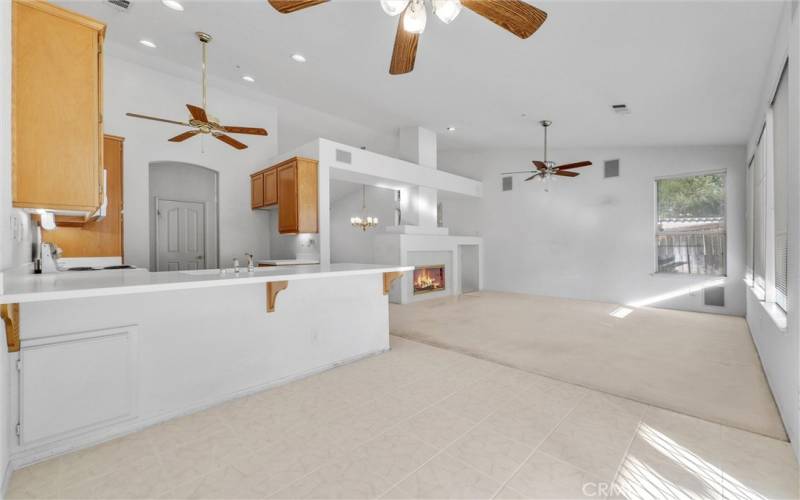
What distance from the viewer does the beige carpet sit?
2.59m

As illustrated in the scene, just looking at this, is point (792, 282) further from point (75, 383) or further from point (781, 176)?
point (75, 383)

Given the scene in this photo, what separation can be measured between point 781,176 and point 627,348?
2.09 m

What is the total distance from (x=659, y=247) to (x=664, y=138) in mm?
1987

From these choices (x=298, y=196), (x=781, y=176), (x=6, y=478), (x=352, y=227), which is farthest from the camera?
(x=352, y=227)

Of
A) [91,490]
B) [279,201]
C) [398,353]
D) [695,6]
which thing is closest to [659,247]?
[695,6]

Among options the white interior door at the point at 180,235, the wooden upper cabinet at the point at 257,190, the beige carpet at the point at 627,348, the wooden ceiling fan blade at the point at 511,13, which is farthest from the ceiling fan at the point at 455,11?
the white interior door at the point at 180,235

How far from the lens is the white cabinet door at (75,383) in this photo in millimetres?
1824

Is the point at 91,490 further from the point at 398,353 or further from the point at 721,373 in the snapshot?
the point at 721,373

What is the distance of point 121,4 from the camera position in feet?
12.1

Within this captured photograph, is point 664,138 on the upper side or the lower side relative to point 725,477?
upper

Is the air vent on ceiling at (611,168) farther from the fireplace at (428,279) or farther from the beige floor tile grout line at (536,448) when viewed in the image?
the beige floor tile grout line at (536,448)

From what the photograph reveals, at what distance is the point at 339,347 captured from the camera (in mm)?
3301

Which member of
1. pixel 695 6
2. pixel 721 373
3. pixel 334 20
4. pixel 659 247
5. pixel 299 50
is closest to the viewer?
pixel 695 6

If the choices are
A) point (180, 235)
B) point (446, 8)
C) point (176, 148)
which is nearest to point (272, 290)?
point (446, 8)
